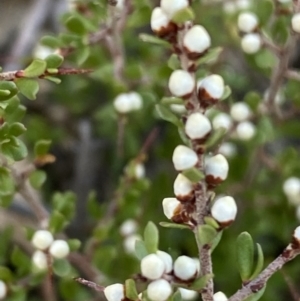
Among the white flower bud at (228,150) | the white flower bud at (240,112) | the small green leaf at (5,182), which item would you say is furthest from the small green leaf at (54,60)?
the white flower bud at (228,150)

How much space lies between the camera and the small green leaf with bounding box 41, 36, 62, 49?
0.77 meters

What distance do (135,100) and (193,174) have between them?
494 mm

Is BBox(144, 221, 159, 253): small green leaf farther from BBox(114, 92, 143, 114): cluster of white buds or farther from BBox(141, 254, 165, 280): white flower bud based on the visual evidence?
BBox(114, 92, 143, 114): cluster of white buds

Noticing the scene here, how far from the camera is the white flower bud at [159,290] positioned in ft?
1.53

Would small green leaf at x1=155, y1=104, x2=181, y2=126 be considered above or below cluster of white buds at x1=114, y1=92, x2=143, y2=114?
above

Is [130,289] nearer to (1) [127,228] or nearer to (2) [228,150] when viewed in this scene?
(1) [127,228]

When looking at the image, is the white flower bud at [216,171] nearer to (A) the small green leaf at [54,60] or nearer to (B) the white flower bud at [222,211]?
(B) the white flower bud at [222,211]

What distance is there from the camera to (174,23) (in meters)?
0.46

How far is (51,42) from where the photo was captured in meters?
0.77

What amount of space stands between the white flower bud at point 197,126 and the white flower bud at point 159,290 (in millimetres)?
114

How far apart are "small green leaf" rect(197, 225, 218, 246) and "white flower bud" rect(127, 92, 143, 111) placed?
480 millimetres

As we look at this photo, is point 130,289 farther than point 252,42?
No

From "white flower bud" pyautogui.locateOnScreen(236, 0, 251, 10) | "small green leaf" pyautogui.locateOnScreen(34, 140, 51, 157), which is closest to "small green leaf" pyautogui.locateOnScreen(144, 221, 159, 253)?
"small green leaf" pyautogui.locateOnScreen(34, 140, 51, 157)

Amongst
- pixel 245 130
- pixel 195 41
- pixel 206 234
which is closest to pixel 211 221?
pixel 206 234
